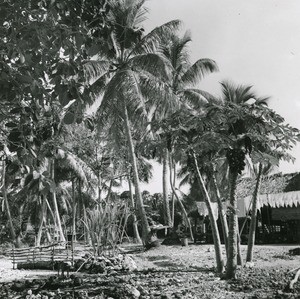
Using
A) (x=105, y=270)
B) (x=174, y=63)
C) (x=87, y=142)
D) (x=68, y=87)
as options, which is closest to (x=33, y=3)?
(x=68, y=87)

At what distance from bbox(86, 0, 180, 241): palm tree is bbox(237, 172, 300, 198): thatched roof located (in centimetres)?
990

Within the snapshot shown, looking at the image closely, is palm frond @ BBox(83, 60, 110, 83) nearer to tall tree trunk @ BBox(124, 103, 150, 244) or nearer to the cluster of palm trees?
the cluster of palm trees

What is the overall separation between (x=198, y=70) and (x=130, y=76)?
6.26 metres

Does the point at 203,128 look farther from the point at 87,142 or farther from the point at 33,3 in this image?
the point at 87,142

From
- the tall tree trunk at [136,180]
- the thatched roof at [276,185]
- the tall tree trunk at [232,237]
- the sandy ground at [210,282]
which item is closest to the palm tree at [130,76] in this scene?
the tall tree trunk at [136,180]

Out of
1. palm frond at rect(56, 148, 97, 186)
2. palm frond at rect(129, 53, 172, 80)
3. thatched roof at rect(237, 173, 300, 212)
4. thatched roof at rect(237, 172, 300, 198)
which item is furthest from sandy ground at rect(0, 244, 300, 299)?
thatched roof at rect(237, 172, 300, 198)

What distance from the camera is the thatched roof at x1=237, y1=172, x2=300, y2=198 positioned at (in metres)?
23.6

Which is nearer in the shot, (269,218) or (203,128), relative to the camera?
(203,128)

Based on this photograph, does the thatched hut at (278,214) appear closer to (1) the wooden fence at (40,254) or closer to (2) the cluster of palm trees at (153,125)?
(2) the cluster of palm trees at (153,125)

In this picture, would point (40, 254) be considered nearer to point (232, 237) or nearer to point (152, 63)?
point (232, 237)

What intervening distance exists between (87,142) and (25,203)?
7.64 meters

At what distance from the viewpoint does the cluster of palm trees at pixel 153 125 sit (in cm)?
551

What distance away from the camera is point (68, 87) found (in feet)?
9.10

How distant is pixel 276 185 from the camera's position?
24188 mm
